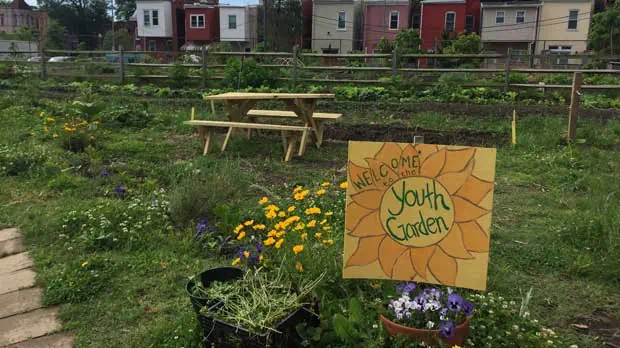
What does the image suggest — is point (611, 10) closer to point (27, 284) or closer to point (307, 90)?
point (307, 90)

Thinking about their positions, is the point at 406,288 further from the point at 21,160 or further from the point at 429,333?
the point at 21,160

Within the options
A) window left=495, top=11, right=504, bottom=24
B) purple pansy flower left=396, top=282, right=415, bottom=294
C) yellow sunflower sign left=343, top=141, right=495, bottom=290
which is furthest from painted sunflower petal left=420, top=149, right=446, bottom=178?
window left=495, top=11, right=504, bottom=24

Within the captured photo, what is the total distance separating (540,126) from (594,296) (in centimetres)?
629

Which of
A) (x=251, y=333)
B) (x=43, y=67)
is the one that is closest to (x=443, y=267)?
(x=251, y=333)

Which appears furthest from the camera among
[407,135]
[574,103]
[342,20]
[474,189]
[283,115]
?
[342,20]

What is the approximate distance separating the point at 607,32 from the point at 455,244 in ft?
113

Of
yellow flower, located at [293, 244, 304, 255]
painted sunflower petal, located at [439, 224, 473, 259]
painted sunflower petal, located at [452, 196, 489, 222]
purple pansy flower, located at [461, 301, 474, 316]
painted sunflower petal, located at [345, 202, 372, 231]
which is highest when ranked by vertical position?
painted sunflower petal, located at [452, 196, 489, 222]

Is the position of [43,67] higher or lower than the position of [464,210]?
higher

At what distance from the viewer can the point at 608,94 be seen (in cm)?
1232

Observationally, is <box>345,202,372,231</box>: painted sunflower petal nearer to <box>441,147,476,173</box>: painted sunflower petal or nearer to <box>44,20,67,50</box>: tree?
<box>441,147,476,173</box>: painted sunflower petal

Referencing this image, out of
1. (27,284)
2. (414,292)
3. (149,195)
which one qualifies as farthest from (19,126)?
(414,292)

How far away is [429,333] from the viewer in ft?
7.27

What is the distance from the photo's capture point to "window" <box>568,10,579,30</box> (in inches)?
1489

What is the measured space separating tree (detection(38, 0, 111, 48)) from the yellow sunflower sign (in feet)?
223
